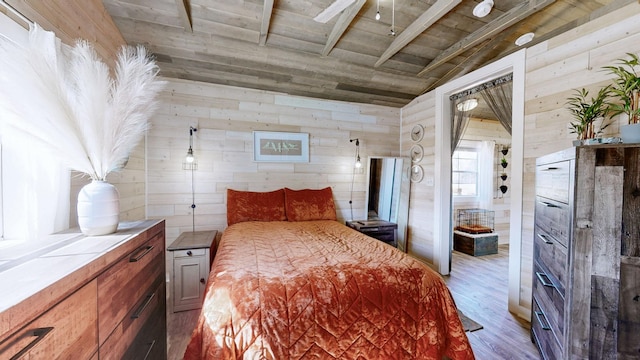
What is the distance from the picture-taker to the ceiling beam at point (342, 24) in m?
2.03

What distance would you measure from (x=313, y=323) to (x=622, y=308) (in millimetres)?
1501

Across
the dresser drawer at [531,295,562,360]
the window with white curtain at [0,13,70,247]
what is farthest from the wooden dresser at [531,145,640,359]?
the window with white curtain at [0,13,70,247]

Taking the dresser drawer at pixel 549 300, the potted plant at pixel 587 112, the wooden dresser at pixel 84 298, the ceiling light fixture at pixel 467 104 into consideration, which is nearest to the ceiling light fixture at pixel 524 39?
the potted plant at pixel 587 112

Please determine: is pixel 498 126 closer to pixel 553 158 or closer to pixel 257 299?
pixel 553 158

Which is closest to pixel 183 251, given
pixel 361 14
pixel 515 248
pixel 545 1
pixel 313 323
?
pixel 313 323

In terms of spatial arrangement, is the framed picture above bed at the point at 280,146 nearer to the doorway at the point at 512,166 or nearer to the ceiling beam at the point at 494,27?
the doorway at the point at 512,166

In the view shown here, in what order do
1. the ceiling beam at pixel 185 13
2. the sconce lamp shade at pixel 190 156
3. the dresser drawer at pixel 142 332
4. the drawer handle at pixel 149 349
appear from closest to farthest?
the dresser drawer at pixel 142 332 → the drawer handle at pixel 149 349 → the ceiling beam at pixel 185 13 → the sconce lamp shade at pixel 190 156

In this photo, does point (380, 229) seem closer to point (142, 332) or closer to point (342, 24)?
point (342, 24)

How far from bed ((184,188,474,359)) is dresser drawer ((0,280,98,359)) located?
56 centimetres

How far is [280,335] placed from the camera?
1240 millimetres

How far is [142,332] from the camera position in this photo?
1.17 m

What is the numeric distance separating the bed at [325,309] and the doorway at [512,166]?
1347mm

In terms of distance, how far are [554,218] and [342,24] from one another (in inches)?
88.0

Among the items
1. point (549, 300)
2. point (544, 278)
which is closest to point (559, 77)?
point (544, 278)
